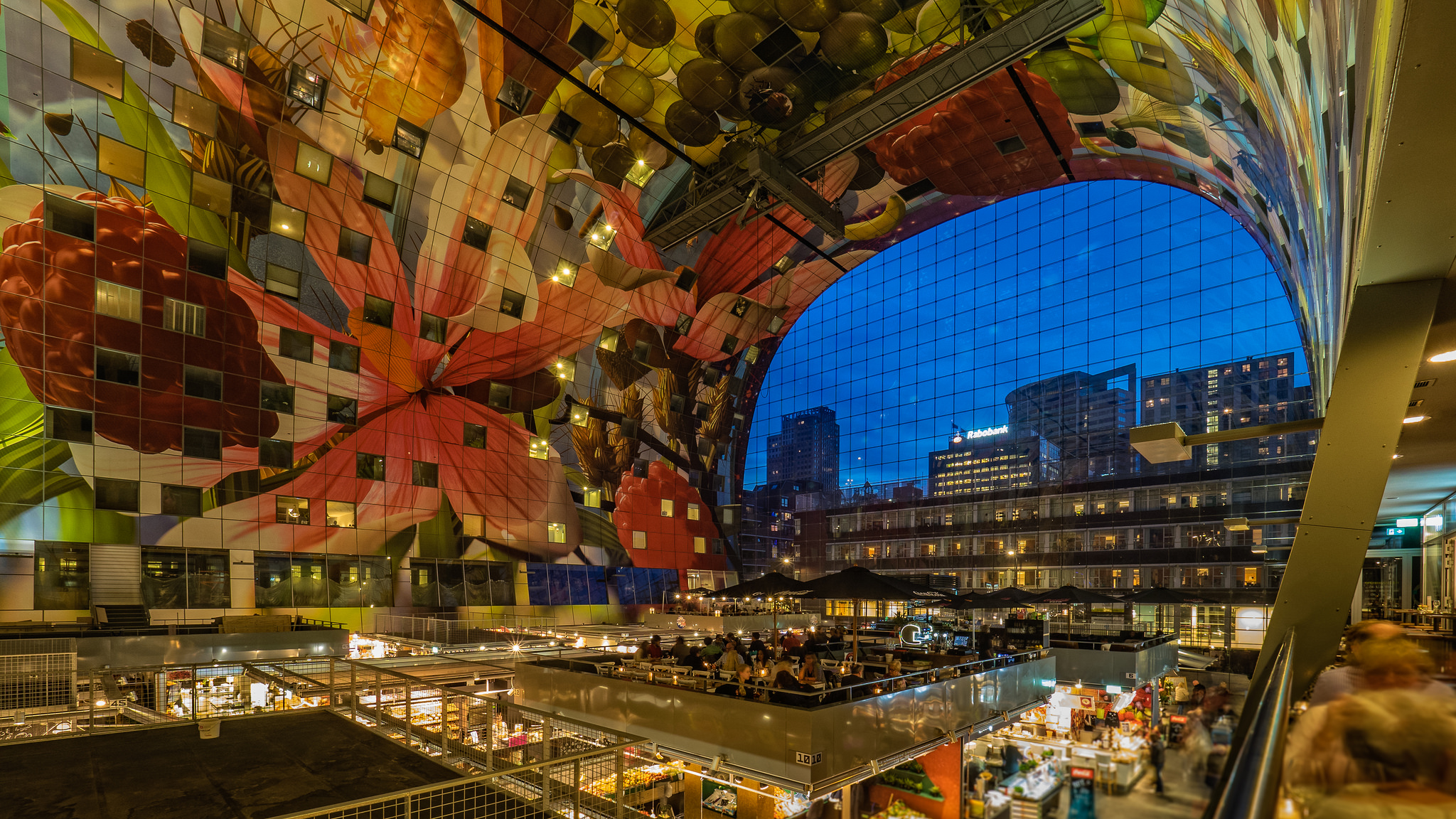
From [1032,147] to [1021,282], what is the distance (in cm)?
1071

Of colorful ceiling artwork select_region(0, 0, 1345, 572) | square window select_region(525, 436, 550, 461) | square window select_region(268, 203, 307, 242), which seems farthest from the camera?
square window select_region(525, 436, 550, 461)

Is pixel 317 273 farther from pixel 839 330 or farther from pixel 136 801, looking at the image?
pixel 839 330

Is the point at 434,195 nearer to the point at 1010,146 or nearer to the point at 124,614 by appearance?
the point at 124,614

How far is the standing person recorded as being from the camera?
1.03 m

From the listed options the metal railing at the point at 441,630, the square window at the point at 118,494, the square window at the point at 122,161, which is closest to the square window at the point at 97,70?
the square window at the point at 122,161

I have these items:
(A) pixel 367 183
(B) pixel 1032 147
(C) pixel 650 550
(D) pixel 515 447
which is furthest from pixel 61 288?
(B) pixel 1032 147

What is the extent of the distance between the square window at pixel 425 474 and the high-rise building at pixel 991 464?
25.3 meters

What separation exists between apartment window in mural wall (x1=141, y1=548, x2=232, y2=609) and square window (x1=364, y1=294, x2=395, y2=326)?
343 inches

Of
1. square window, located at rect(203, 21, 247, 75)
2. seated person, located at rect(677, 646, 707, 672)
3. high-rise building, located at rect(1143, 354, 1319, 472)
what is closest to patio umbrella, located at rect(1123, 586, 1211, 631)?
high-rise building, located at rect(1143, 354, 1319, 472)

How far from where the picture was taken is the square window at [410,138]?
2388 cm

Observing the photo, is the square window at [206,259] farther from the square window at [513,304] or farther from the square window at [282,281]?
the square window at [513,304]

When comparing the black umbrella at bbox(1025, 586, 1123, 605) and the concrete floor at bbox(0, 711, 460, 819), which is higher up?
the concrete floor at bbox(0, 711, 460, 819)

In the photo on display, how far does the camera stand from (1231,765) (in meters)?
1.33

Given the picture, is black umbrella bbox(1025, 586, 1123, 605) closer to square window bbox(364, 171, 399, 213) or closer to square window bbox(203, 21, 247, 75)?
square window bbox(364, 171, 399, 213)
